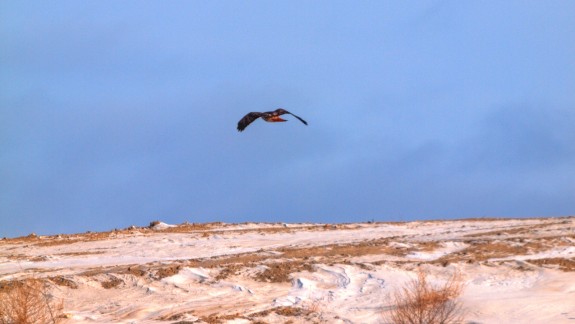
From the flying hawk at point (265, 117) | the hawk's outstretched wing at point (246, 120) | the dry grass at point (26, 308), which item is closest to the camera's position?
the dry grass at point (26, 308)

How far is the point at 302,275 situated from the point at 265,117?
11.0 feet

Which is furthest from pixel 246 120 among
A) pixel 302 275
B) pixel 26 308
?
pixel 26 308

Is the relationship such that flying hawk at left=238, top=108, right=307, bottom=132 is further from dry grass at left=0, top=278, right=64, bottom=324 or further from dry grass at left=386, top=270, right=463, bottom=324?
dry grass at left=0, top=278, right=64, bottom=324

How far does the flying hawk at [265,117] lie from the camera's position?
18044 millimetres

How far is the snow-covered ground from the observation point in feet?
50.8

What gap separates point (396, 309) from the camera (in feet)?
49.5

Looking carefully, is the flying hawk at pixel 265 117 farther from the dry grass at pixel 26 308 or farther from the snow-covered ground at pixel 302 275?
the dry grass at pixel 26 308

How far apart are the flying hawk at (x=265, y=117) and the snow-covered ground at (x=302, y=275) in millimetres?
2878

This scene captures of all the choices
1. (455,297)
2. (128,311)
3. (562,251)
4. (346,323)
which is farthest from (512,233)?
(128,311)

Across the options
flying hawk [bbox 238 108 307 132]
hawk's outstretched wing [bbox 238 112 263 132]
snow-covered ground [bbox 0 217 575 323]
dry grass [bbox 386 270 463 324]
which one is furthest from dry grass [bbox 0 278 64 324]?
hawk's outstretched wing [bbox 238 112 263 132]

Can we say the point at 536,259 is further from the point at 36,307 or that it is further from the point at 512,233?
the point at 36,307

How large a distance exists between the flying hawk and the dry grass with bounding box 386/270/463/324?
3.94m

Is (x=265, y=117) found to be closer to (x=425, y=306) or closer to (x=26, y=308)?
(x=425, y=306)

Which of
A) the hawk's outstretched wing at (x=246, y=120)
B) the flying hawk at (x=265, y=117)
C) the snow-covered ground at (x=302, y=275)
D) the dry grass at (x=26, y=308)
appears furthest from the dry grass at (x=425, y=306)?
the hawk's outstretched wing at (x=246, y=120)
